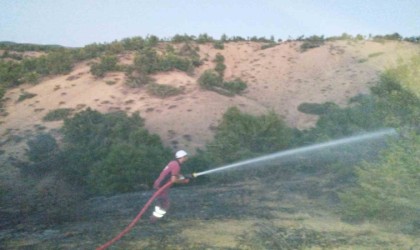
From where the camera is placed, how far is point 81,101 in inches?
1407

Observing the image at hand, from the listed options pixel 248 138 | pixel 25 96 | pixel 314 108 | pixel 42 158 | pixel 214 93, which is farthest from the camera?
pixel 214 93

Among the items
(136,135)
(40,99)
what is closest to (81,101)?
(40,99)

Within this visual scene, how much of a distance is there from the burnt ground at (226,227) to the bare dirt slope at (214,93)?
12.5m

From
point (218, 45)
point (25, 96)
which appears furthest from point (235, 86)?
point (25, 96)

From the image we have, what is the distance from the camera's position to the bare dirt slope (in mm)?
30984

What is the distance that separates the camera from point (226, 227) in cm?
1066

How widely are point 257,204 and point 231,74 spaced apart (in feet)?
113

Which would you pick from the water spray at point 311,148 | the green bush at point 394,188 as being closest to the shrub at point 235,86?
the water spray at point 311,148

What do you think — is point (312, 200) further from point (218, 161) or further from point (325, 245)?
point (218, 161)

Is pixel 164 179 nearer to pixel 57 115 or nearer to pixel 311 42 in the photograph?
pixel 57 115

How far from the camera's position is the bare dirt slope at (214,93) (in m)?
31.0

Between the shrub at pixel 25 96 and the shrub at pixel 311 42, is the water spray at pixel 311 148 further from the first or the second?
the shrub at pixel 311 42

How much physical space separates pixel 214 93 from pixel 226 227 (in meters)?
27.9

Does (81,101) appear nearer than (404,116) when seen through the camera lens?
No
